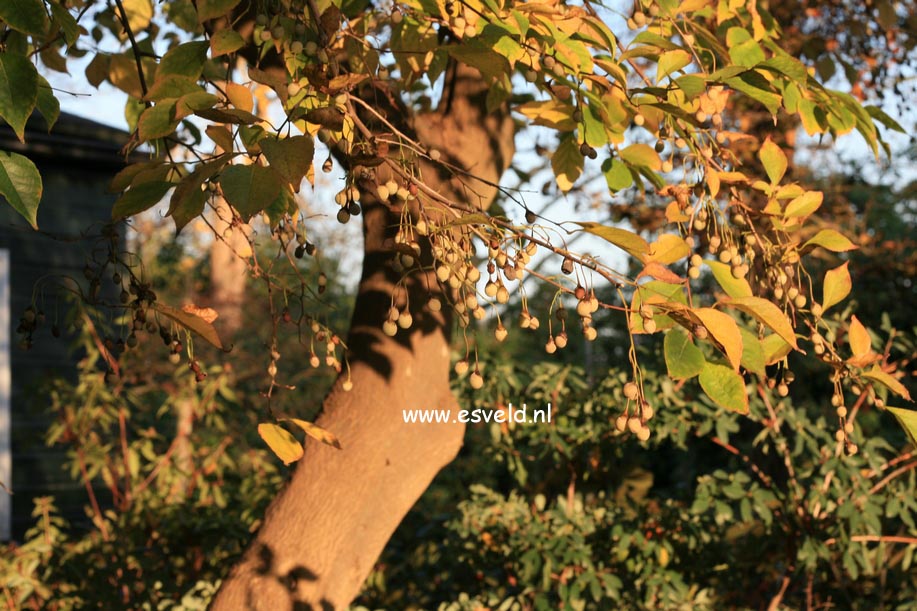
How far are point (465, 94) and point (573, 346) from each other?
8761 millimetres

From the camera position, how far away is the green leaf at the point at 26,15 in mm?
1288

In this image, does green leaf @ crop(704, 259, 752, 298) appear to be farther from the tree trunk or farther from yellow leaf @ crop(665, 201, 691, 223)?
the tree trunk

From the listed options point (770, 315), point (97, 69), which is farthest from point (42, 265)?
point (770, 315)

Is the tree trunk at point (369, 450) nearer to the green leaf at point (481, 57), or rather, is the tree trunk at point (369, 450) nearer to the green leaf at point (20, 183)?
the green leaf at point (481, 57)

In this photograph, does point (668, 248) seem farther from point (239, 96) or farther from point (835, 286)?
point (239, 96)

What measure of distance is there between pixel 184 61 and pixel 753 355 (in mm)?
1104

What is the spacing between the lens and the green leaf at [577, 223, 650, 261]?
138cm

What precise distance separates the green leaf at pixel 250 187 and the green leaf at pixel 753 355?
785 millimetres

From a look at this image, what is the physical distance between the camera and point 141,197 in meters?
1.58

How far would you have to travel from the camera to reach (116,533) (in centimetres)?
398

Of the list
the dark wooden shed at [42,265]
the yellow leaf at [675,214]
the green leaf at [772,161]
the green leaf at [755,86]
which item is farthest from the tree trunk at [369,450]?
the dark wooden shed at [42,265]

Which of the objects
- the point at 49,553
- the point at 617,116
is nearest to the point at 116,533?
the point at 49,553

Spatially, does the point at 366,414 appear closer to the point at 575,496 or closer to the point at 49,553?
the point at 575,496

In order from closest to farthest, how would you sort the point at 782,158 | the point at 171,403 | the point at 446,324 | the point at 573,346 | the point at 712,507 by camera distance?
1. the point at 782,158
2. the point at 446,324
3. the point at 712,507
4. the point at 171,403
5. the point at 573,346
